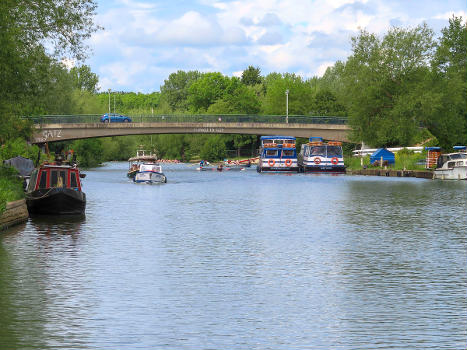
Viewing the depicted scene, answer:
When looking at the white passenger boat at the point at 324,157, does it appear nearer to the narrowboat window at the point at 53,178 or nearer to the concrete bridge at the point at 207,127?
the concrete bridge at the point at 207,127

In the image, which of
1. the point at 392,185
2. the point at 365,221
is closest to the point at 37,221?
the point at 365,221

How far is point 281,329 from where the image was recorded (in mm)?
17062

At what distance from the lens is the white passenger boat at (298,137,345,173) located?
106500mm

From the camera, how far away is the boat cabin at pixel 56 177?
4516 cm

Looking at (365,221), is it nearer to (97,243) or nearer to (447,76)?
(97,243)

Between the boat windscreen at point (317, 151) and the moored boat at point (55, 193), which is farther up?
the boat windscreen at point (317, 151)

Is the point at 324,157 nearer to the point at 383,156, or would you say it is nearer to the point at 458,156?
the point at 383,156

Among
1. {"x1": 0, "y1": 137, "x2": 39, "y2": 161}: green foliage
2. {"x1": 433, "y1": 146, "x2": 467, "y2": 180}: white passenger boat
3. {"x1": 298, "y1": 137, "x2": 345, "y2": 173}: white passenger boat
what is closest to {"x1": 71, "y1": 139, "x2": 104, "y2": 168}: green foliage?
{"x1": 298, "y1": 137, "x2": 345, "y2": 173}: white passenger boat

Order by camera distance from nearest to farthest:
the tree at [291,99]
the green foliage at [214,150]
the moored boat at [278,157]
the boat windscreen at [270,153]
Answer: the moored boat at [278,157] < the boat windscreen at [270,153] < the tree at [291,99] < the green foliage at [214,150]

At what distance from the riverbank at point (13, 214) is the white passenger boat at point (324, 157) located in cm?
6970

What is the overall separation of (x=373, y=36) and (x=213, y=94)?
341 ft

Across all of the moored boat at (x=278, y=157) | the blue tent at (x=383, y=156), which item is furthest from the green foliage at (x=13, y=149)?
the blue tent at (x=383, y=156)

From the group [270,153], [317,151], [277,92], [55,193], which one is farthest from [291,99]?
[55,193]

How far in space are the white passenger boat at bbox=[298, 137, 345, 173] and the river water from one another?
60566 mm
